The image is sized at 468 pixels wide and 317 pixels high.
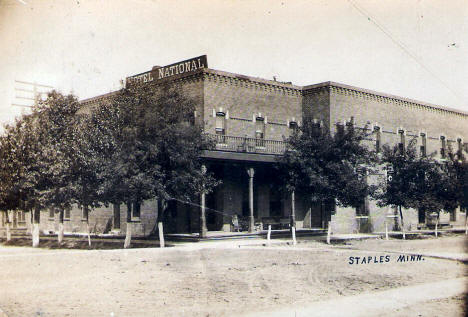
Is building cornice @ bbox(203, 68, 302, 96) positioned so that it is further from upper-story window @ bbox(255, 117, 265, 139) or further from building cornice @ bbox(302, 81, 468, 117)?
upper-story window @ bbox(255, 117, 265, 139)

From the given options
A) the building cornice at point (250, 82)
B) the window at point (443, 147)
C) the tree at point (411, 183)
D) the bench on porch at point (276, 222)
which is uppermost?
the building cornice at point (250, 82)

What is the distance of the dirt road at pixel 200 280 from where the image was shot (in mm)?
9656

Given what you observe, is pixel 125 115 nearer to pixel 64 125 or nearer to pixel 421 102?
pixel 64 125

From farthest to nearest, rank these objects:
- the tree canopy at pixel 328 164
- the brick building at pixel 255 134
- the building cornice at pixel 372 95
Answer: the building cornice at pixel 372 95 < the brick building at pixel 255 134 < the tree canopy at pixel 328 164

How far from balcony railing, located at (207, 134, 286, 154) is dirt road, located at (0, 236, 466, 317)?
337 inches

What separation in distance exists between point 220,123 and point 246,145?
6.53 ft

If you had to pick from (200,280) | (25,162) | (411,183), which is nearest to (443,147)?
(411,183)

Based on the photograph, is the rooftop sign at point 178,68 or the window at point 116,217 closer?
the rooftop sign at point 178,68

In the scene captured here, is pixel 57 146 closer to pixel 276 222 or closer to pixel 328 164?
pixel 328 164

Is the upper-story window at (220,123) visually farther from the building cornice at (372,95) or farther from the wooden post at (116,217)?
the wooden post at (116,217)

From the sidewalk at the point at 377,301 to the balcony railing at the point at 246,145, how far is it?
50.7 feet

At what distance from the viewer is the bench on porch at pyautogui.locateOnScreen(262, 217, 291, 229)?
97.9 ft

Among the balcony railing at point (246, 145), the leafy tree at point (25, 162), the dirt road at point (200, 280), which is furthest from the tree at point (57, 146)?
the balcony railing at point (246, 145)

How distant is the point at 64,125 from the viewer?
2561 cm
